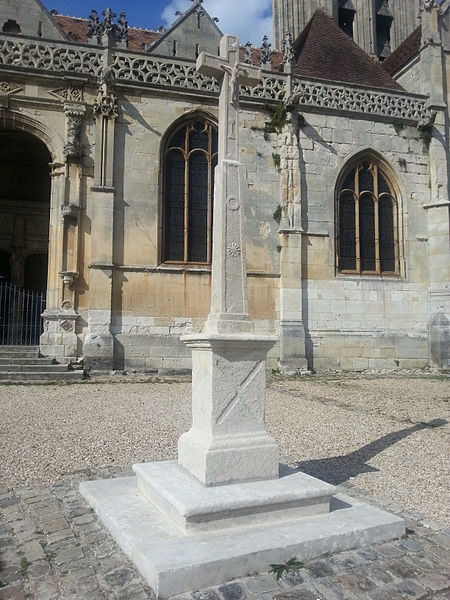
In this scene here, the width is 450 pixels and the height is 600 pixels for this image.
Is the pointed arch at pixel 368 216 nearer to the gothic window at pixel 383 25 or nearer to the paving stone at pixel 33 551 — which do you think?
the paving stone at pixel 33 551

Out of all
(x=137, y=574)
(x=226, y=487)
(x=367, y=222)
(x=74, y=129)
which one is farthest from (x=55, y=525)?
(x=367, y=222)

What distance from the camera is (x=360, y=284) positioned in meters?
13.8

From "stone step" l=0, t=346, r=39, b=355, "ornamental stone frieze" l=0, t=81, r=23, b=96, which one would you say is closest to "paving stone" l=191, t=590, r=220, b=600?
"stone step" l=0, t=346, r=39, b=355

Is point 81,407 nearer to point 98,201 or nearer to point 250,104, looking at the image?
point 98,201

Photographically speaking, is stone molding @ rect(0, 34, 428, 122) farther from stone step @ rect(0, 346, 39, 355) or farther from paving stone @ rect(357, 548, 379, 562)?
paving stone @ rect(357, 548, 379, 562)

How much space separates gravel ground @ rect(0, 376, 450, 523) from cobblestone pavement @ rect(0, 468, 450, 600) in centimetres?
76

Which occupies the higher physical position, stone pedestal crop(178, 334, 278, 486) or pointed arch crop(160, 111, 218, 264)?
pointed arch crop(160, 111, 218, 264)

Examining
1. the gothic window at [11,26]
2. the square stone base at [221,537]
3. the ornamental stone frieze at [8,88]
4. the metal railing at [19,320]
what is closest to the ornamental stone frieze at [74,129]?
the ornamental stone frieze at [8,88]

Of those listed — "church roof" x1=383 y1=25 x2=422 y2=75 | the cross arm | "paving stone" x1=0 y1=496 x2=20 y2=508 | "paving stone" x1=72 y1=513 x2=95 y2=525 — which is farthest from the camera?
"church roof" x1=383 y1=25 x2=422 y2=75

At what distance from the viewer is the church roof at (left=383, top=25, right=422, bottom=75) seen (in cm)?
1677

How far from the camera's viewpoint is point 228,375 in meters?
3.40

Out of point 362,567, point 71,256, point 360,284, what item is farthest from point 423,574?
point 360,284

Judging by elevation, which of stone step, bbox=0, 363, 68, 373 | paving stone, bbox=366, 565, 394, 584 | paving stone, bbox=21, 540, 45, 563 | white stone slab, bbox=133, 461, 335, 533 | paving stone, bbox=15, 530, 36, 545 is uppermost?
stone step, bbox=0, 363, 68, 373

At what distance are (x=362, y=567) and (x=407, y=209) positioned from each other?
13.3m
